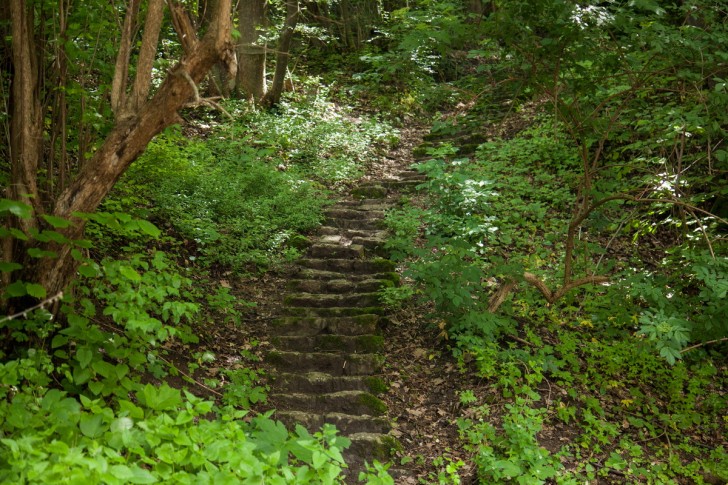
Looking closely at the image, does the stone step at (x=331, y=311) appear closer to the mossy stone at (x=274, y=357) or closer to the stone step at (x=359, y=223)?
the mossy stone at (x=274, y=357)

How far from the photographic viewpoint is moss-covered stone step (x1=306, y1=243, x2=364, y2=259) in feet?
25.1

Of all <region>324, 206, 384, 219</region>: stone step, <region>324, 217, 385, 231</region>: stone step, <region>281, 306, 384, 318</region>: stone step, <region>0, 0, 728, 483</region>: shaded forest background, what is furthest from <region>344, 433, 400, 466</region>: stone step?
<region>324, 206, 384, 219</region>: stone step

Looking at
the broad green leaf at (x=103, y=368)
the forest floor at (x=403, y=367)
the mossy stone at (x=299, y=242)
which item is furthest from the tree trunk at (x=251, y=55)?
the broad green leaf at (x=103, y=368)

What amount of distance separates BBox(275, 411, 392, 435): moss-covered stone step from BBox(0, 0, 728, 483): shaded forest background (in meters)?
0.30

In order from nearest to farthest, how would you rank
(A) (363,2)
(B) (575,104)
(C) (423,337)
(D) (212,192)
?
1. (B) (575,104)
2. (C) (423,337)
3. (D) (212,192)
4. (A) (363,2)

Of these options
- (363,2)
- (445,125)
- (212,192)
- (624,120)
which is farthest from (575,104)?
(363,2)

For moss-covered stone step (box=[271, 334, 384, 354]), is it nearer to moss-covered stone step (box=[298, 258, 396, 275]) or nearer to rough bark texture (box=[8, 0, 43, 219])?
moss-covered stone step (box=[298, 258, 396, 275])

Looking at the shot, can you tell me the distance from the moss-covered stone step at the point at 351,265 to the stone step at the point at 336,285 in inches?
11.6

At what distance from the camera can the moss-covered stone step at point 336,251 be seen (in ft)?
25.1

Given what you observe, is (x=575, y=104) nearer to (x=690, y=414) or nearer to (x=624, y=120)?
(x=624, y=120)

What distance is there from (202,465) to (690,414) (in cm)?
502

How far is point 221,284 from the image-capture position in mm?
6758

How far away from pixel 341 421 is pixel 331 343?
1.14m

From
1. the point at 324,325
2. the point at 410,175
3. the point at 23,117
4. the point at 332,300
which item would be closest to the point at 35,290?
the point at 23,117
